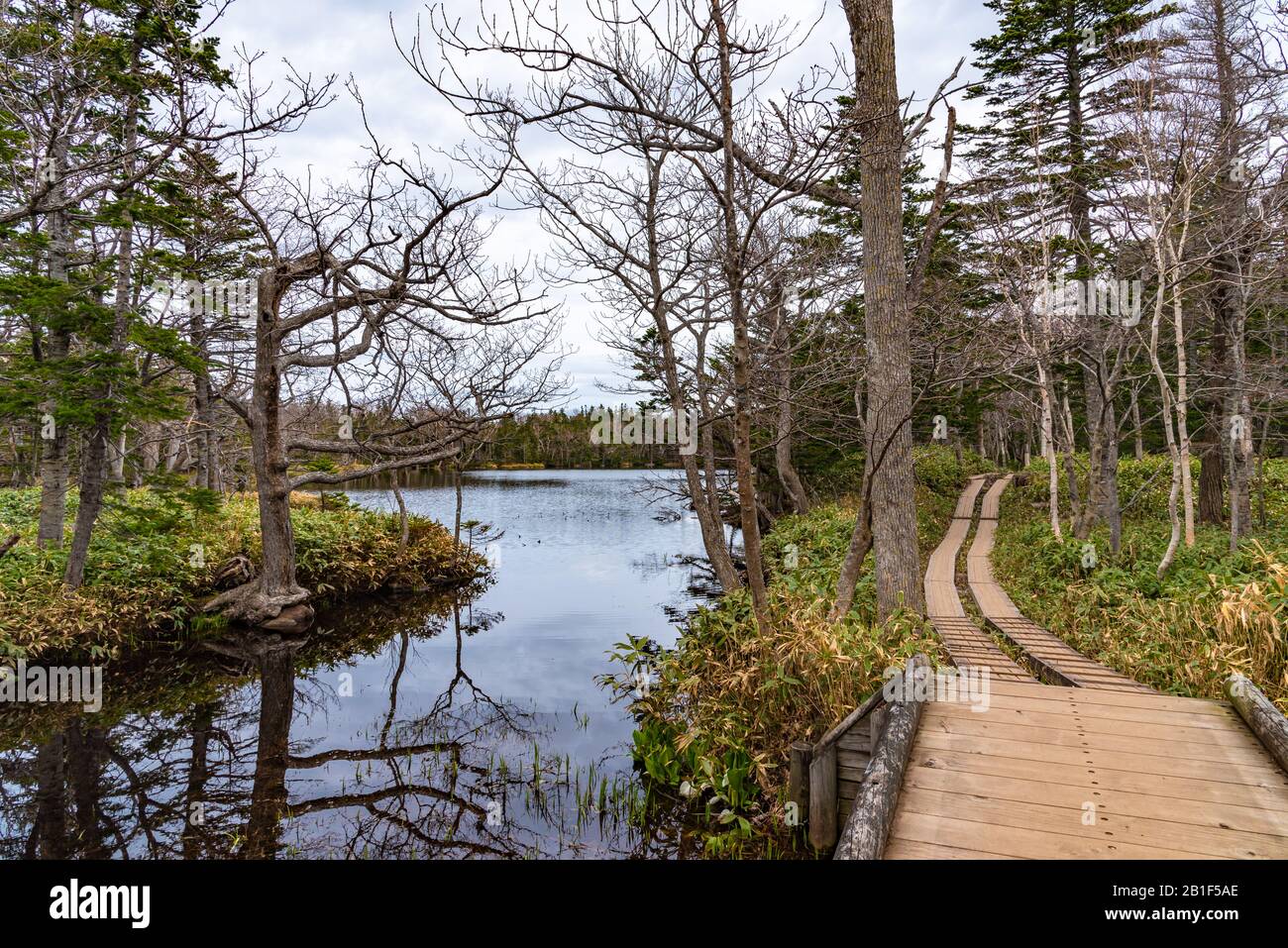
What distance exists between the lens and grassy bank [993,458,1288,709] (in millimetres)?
5473

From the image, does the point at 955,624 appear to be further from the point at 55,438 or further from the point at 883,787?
the point at 55,438

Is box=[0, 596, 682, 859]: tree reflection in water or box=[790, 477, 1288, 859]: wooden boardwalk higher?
box=[790, 477, 1288, 859]: wooden boardwalk

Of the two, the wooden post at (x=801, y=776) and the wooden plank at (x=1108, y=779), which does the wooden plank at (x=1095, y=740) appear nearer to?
the wooden plank at (x=1108, y=779)

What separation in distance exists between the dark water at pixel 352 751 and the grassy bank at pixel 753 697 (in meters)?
0.49

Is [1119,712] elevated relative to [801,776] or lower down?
elevated

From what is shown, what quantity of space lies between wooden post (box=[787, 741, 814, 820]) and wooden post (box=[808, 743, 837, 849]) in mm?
103

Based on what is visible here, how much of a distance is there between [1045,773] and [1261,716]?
159cm

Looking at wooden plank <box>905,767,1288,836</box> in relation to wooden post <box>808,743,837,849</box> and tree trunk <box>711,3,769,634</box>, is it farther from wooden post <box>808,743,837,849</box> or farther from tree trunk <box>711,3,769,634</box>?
tree trunk <box>711,3,769,634</box>

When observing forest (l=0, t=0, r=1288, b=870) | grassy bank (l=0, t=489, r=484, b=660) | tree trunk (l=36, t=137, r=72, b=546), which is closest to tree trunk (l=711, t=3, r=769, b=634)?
forest (l=0, t=0, r=1288, b=870)

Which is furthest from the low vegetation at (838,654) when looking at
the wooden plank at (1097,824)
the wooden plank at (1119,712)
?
the wooden plank at (1097,824)

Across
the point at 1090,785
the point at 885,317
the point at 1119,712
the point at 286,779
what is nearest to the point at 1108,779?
the point at 1090,785

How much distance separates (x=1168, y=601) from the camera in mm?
7441

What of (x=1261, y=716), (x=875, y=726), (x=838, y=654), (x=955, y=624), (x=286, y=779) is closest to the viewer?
(x=1261, y=716)
